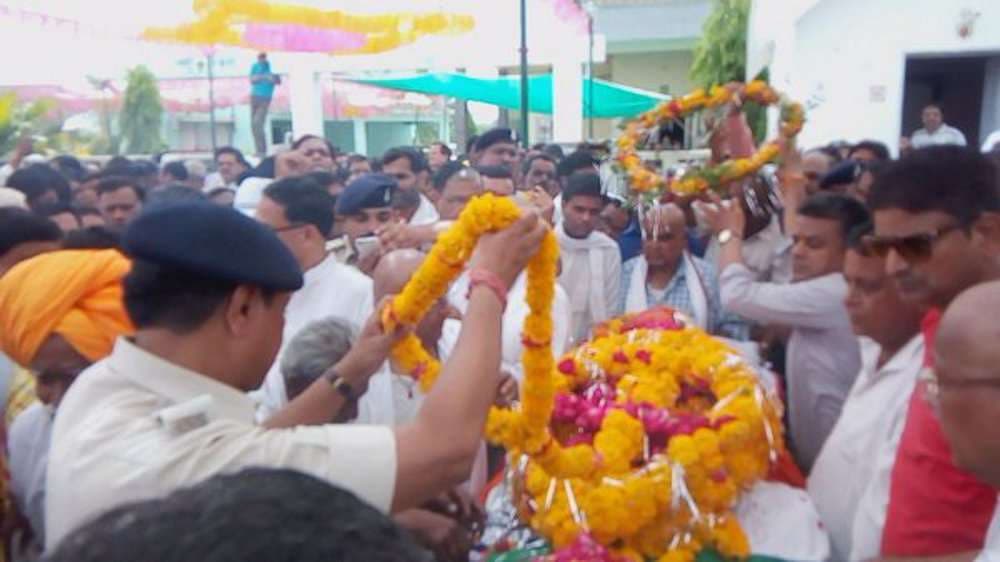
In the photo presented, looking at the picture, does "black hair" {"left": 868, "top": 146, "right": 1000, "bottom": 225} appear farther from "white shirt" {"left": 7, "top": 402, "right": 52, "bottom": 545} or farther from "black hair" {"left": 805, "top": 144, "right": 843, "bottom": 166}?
"black hair" {"left": 805, "top": 144, "right": 843, "bottom": 166}

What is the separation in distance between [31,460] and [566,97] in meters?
12.6

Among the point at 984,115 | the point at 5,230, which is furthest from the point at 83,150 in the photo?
the point at 5,230

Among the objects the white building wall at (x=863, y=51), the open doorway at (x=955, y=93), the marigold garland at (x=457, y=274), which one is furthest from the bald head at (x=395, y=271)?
the open doorway at (x=955, y=93)

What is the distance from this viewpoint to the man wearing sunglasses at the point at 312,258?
3566 mm

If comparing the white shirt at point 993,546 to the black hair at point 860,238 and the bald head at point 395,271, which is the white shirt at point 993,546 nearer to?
the black hair at point 860,238

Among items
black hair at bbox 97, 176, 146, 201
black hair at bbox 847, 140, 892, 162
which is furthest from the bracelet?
black hair at bbox 847, 140, 892, 162

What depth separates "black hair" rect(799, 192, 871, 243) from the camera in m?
3.42

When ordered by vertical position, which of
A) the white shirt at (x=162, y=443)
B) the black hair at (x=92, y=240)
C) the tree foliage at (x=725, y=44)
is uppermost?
the tree foliage at (x=725, y=44)

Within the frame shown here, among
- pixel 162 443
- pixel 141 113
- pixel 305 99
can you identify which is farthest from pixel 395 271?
pixel 141 113

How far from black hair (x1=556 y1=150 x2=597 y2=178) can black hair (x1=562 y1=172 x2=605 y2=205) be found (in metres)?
2.73

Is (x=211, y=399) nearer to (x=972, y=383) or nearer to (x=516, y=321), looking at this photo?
(x=972, y=383)

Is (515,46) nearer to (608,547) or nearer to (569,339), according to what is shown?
(569,339)

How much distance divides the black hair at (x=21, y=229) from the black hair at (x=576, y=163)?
5.06m

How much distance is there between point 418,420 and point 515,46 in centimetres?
1432
